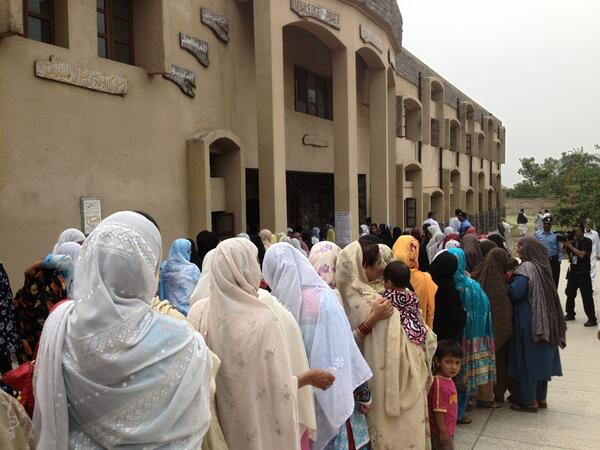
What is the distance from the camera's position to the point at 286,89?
14.1 m

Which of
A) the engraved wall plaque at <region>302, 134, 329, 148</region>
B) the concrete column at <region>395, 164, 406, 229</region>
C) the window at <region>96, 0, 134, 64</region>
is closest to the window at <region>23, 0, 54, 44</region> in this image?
the window at <region>96, 0, 134, 64</region>

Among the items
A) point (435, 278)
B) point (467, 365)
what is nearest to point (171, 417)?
point (435, 278)

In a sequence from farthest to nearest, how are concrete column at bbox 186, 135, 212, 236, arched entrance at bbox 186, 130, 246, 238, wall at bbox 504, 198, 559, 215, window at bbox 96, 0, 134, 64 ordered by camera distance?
wall at bbox 504, 198, 559, 215, arched entrance at bbox 186, 130, 246, 238, concrete column at bbox 186, 135, 212, 236, window at bbox 96, 0, 134, 64

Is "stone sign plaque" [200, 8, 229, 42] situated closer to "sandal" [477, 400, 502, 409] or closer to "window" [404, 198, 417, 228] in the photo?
"sandal" [477, 400, 502, 409]

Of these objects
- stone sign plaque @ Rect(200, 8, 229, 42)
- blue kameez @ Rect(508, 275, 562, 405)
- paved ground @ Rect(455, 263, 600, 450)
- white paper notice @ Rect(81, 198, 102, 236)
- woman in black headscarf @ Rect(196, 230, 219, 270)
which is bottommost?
paved ground @ Rect(455, 263, 600, 450)

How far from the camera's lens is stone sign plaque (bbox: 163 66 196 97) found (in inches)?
362

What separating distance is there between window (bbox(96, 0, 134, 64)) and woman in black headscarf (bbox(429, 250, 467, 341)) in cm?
632

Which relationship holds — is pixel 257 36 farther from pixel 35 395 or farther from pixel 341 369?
pixel 35 395

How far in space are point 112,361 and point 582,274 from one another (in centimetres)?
885

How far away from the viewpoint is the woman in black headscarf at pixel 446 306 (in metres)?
4.40

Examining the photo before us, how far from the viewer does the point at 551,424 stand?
4.73m

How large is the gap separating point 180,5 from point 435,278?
23.7 ft

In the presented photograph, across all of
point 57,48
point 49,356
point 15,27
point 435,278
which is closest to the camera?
point 49,356

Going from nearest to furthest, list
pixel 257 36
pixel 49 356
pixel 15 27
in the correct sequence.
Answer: pixel 49 356 → pixel 15 27 → pixel 257 36
